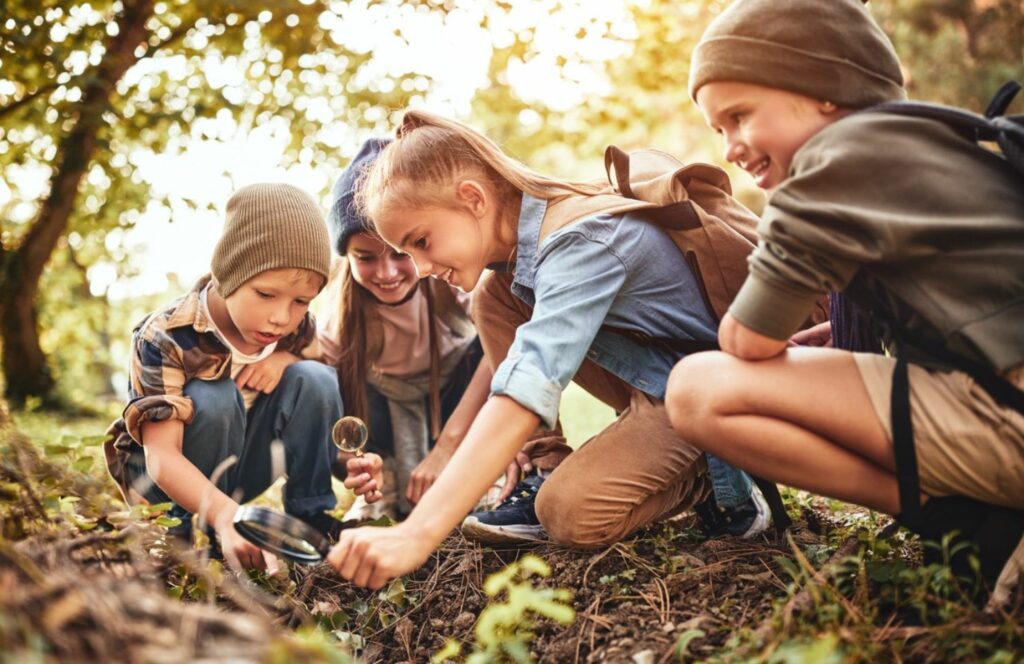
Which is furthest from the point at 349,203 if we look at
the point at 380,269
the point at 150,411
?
the point at 150,411

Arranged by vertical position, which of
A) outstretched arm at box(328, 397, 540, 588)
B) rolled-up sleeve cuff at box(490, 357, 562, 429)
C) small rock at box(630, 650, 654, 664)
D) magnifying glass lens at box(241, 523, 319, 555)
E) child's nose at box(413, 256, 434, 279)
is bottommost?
small rock at box(630, 650, 654, 664)

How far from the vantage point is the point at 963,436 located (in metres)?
1.80

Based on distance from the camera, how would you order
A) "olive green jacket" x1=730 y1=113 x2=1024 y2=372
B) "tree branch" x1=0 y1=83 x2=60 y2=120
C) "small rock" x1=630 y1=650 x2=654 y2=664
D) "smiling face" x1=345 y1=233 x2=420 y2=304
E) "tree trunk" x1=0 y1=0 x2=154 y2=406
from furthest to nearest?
"tree trunk" x1=0 y1=0 x2=154 y2=406 < "tree branch" x1=0 y1=83 x2=60 y2=120 < "smiling face" x1=345 y1=233 x2=420 y2=304 < "small rock" x1=630 y1=650 x2=654 y2=664 < "olive green jacket" x1=730 y1=113 x2=1024 y2=372

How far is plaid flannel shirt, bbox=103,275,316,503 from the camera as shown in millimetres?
2844

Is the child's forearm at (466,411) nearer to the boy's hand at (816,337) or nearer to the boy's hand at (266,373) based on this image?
the boy's hand at (266,373)

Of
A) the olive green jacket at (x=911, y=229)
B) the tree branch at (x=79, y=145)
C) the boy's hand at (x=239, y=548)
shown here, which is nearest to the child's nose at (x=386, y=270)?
the boy's hand at (x=239, y=548)

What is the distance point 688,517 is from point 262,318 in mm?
1584

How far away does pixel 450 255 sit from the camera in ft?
8.46

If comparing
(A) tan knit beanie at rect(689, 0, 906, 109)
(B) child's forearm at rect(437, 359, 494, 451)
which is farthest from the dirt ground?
(A) tan knit beanie at rect(689, 0, 906, 109)

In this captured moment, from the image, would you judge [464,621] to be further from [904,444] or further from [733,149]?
[733,149]

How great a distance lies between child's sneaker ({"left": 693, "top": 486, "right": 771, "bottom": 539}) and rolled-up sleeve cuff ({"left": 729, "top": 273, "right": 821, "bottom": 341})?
830 millimetres

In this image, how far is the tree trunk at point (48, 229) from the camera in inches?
239

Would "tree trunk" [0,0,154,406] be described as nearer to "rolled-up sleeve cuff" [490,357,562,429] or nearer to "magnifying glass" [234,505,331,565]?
"magnifying glass" [234,505,331,565]

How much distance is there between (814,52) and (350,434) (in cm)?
180
